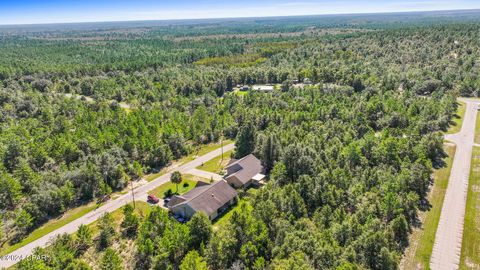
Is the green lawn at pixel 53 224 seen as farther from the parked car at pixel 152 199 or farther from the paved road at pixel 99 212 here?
the parked car at pixel 152 199

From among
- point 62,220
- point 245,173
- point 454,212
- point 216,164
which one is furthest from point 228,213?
point 454,212

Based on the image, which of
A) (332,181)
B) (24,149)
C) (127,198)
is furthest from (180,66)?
(332,181)

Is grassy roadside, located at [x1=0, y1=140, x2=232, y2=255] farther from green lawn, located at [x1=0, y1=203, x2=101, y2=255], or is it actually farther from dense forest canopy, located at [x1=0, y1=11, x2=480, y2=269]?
dense forest canopy, located at [x1=0, y1=11, x2=480, y2=269]

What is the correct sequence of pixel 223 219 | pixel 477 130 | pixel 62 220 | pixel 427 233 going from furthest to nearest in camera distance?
pixel 477 130 → pixel 62 220 → pixel 223 219 → pixel 427 233

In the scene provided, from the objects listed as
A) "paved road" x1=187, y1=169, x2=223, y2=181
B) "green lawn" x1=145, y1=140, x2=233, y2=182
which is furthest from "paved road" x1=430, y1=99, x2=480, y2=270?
"green lawn" x1=145, y1=140, x2=233, y2=182

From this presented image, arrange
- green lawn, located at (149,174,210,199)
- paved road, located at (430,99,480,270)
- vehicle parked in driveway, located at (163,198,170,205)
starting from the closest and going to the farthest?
paved road, located at (430,99,480,270) < vehicle parked in driveway, located at (163,198,170,205) < green lawn, located at (149,174,210,199)

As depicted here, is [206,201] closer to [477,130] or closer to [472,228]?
[472,228]
